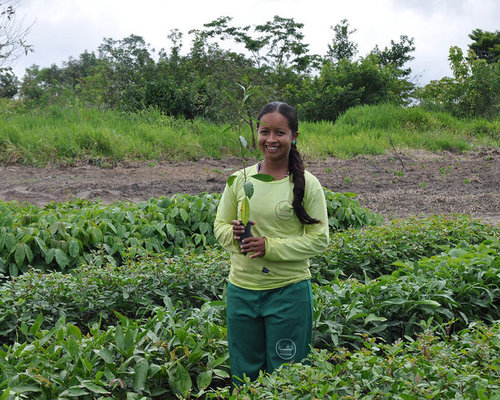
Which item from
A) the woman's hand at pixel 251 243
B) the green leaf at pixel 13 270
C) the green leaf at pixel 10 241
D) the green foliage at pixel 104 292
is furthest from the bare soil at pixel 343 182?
the woman's hand at pixel 251 243

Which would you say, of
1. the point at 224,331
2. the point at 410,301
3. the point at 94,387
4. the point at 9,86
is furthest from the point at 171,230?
the point at 9,86

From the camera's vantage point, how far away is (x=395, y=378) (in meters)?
2.04

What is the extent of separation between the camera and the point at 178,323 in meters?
2.82

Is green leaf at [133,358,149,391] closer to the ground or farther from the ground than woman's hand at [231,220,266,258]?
closer to the ground

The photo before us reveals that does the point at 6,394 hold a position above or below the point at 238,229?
below

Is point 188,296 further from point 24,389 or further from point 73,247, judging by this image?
point 24,389

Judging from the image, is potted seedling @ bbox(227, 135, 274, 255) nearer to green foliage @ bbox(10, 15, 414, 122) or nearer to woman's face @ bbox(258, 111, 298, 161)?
woman's face @ bbox(258, 111, 298, 161)

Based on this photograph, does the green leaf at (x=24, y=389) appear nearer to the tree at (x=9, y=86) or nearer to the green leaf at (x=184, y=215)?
the green leaf at (x=184, y=215)

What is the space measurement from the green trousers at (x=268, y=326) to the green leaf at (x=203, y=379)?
12cm

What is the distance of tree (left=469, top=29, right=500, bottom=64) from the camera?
33.9 m

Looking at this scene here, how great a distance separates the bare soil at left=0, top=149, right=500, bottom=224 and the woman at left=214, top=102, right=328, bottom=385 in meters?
5.06

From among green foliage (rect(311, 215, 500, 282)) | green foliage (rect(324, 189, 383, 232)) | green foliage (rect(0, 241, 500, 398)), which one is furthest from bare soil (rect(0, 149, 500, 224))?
green foliage (rect(0, 241, 500, 398))

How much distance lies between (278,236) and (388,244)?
2.52m

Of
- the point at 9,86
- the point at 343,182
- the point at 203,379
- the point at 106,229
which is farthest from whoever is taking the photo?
the point at 9,86
